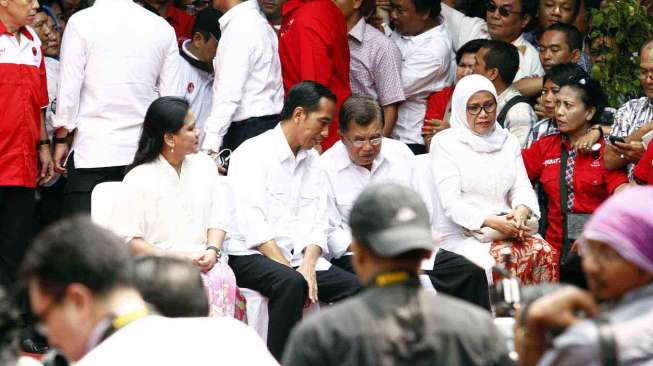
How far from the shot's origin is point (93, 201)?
6.18m

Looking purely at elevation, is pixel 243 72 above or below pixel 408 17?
above

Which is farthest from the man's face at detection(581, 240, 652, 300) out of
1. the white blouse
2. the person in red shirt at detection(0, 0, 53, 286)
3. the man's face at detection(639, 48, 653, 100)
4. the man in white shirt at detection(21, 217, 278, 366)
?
the person in red shirt at detection(0, 0, 53, 286)

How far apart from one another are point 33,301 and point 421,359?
0.98 meters

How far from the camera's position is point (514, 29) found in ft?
28.6

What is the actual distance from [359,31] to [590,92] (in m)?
1.52

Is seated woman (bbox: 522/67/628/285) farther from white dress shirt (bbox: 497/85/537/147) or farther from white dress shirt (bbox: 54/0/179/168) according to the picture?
white dress shirt (bbox: 54/0/179/168)

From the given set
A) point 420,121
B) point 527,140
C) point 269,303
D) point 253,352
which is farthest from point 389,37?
point 253,352

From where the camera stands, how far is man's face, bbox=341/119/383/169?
22.9 ft

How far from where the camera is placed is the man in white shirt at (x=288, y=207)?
6.61 meters

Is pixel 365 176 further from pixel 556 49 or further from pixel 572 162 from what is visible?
pixel 556 49

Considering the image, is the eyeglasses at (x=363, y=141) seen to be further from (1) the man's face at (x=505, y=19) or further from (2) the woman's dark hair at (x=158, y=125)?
(1) the man's face at (x=505, y=19)

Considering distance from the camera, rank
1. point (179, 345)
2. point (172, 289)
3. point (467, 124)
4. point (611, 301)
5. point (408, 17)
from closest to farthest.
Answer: point (611, 301) → point (179, 345) → point (172, 289) → point (467, 124) → point (408, 17)

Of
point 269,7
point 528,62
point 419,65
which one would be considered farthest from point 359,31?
point 528,62

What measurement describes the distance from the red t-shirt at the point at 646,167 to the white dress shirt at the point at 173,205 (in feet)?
7.38
